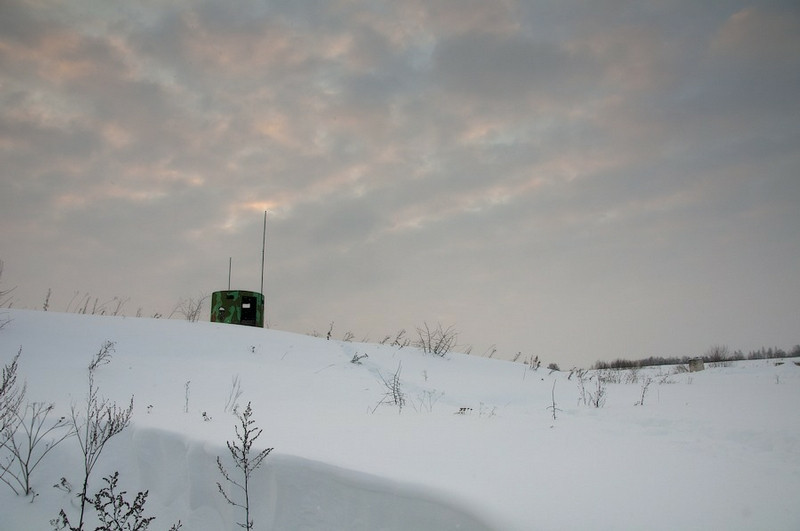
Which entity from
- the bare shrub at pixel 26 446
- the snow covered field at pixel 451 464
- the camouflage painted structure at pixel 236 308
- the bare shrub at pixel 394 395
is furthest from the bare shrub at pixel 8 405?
the camouflage painted structure at pixel 236 308

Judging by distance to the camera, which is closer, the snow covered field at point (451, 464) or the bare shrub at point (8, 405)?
the snow covered field at point (451, 464)

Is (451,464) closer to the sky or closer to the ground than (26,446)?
closer to the sky

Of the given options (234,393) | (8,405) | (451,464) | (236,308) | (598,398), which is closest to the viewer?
(451,464)

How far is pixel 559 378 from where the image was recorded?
A: 10805 millimetres

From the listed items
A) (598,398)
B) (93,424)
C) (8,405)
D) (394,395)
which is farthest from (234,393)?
(598,398)

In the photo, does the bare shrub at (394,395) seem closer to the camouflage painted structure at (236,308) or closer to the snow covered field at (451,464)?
the snow covered field at (451,464)

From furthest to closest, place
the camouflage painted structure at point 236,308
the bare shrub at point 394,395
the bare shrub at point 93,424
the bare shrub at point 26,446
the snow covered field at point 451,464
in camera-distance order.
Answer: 1. the camouflage painted structure at point 236,308
2. the bare shrub at point 394,395
3. the bare shrub at point 26,446
4. the bare shrub at point 93,424
5. the snow covered field at point 451,464

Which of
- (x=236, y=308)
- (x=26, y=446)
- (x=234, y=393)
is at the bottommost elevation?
(x=26, y=446)

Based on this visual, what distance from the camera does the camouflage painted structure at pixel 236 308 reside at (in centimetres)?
1235

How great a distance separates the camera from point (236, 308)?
12.4 metres

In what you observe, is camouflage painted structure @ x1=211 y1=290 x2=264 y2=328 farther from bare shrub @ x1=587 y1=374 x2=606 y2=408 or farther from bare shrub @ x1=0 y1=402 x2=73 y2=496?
bare shrub @ x1=587 y1=374 x2=606 y2=408

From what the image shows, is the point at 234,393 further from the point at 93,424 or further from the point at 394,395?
the point at 93,424

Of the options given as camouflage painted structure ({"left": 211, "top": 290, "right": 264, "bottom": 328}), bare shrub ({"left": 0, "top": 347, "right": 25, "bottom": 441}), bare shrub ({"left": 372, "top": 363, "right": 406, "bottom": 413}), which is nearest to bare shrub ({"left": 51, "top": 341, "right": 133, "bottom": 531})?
bare shrub ({"left": 0, "top": 347, "right": 25, "bottom": 441})

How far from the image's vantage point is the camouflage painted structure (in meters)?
12.4
